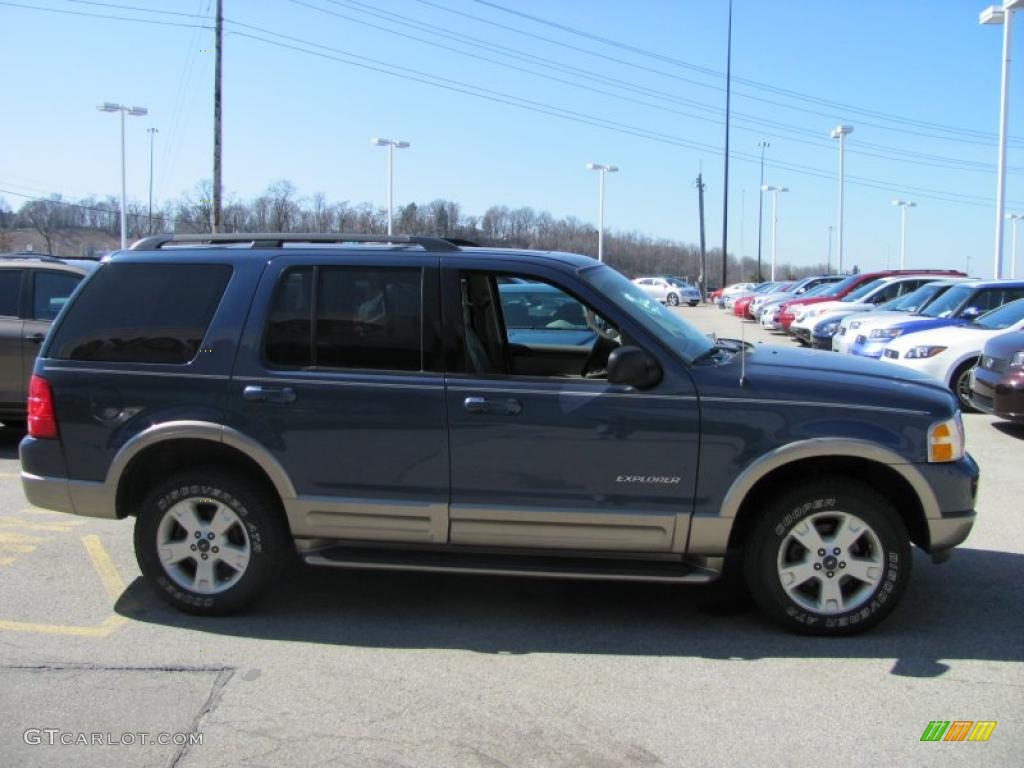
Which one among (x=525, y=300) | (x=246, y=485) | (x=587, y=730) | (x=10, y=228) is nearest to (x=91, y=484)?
(x=246, y=485)

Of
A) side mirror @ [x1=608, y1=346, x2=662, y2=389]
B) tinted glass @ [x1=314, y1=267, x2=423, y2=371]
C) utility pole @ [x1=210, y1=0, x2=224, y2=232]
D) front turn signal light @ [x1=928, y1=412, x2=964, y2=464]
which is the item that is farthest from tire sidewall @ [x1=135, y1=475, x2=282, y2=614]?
utility pole @ [x1=210, y1=0, x2=224, y2=232]

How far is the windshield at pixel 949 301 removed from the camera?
45.6ft

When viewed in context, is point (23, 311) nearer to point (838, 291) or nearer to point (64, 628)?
point (64, 628)

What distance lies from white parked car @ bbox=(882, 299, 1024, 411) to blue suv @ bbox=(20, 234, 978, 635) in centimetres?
729

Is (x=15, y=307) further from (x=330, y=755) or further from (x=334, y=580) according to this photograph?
(x=330, y=755)

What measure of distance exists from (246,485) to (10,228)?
58.1 m

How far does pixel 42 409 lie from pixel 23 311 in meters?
4.66

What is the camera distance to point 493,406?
14.4 ft

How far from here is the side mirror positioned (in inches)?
169

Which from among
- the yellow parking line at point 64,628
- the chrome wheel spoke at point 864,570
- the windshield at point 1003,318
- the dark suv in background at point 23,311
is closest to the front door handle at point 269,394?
the yellow parking line at point 64,628

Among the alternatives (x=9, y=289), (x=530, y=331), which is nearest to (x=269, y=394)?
(x=530, y=331)

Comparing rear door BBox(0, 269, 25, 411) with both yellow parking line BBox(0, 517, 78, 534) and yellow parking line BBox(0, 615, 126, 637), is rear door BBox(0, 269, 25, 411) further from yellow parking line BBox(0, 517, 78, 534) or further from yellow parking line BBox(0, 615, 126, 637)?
yellow parking line BBox(0, 615, 126, 637)

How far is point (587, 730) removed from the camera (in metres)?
3.56

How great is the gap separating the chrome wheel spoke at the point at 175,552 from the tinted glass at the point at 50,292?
16.6 feet
